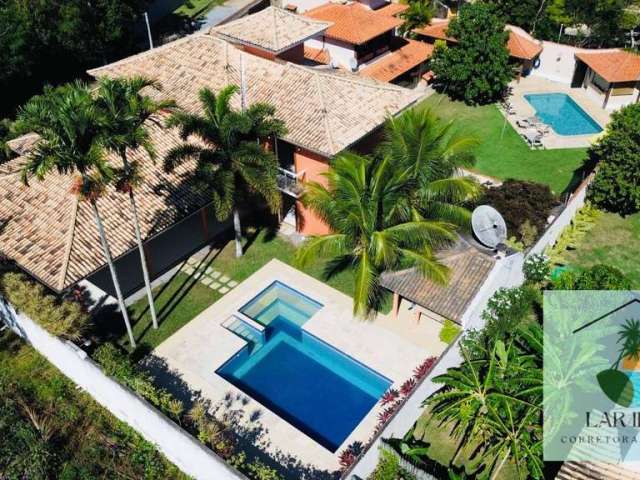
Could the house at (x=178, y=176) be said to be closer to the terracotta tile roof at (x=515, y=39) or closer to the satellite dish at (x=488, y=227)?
the satellite dish at (x=488, y=227)

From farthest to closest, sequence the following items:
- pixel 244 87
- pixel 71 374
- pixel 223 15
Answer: pixel 223 15 → pixel 244 87 → pixel 71 374

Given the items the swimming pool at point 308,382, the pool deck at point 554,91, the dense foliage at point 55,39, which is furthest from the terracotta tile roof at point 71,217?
the pool deck at point 554,91

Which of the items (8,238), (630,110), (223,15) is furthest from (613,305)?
(223,15)

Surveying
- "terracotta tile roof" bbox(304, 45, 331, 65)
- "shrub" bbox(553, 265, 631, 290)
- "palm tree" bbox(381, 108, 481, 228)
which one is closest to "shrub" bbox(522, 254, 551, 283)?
"shrub" bbox(553, 265, 631, 290)

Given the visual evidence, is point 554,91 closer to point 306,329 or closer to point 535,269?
point 535,269

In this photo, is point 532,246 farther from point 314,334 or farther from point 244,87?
point 244,87

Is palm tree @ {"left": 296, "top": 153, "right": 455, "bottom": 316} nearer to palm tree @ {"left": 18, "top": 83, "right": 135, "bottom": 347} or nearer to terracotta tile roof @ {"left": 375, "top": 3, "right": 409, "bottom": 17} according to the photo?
palm tree @ {"left": 18, "top": 83, "right": 135, "bottom": 347}

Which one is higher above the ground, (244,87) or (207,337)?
(244,87)
